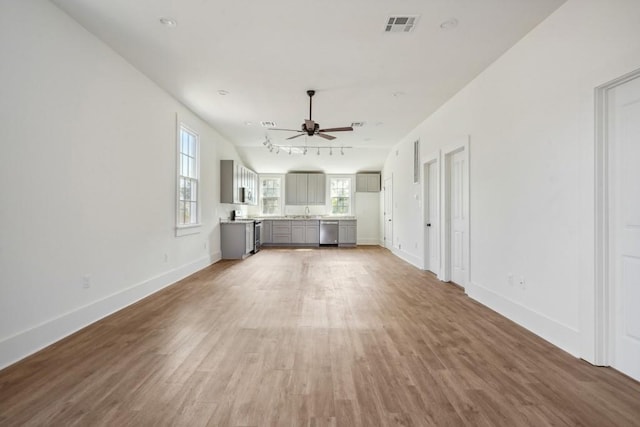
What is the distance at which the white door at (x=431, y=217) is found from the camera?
18.6 ft

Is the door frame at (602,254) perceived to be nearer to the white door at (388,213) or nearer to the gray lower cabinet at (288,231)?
the white door at (388,213)

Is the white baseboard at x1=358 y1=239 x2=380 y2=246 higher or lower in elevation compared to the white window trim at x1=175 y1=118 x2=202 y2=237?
lower

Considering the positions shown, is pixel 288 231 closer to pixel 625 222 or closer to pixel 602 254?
pixel 602 254

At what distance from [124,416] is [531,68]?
4.10m

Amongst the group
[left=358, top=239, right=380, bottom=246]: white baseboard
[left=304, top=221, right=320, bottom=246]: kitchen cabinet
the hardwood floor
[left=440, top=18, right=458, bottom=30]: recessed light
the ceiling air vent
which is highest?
the ceiling air vent

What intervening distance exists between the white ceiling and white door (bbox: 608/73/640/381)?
3.64 feet

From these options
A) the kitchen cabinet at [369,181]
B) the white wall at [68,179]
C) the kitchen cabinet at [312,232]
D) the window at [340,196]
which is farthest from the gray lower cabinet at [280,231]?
the white wall at [68,179]

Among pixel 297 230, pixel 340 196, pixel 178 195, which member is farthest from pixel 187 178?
pixel 340 196

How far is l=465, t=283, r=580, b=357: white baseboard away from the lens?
2.54m

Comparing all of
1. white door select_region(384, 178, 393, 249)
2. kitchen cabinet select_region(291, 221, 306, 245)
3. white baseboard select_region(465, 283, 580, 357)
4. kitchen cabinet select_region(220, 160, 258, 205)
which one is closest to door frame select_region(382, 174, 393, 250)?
white door select_region(384, 178, 393, 249)

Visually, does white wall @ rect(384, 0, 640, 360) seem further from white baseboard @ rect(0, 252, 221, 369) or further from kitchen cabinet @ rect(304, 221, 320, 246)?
kitchen cabinet @ rect(304, 221, 320, 246)

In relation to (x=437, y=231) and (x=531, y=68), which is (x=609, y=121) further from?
(x=437, y=231)

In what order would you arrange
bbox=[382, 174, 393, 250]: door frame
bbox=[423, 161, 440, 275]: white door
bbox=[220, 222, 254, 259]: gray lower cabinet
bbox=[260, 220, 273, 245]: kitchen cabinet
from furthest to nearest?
bbox=[260, 220, 273, 245]: kitchen cabinet → bbox=[382, 174, 393, 250]: door frame → bbox=[220, 222, 254, 259]: gray lower cabinet → bbox=[423, 161, 440, 275]: white door

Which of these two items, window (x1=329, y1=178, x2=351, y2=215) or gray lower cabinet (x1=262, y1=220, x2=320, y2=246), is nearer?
gray lower cabinet (x1=262, y1=220, x2=320, y2=246)
